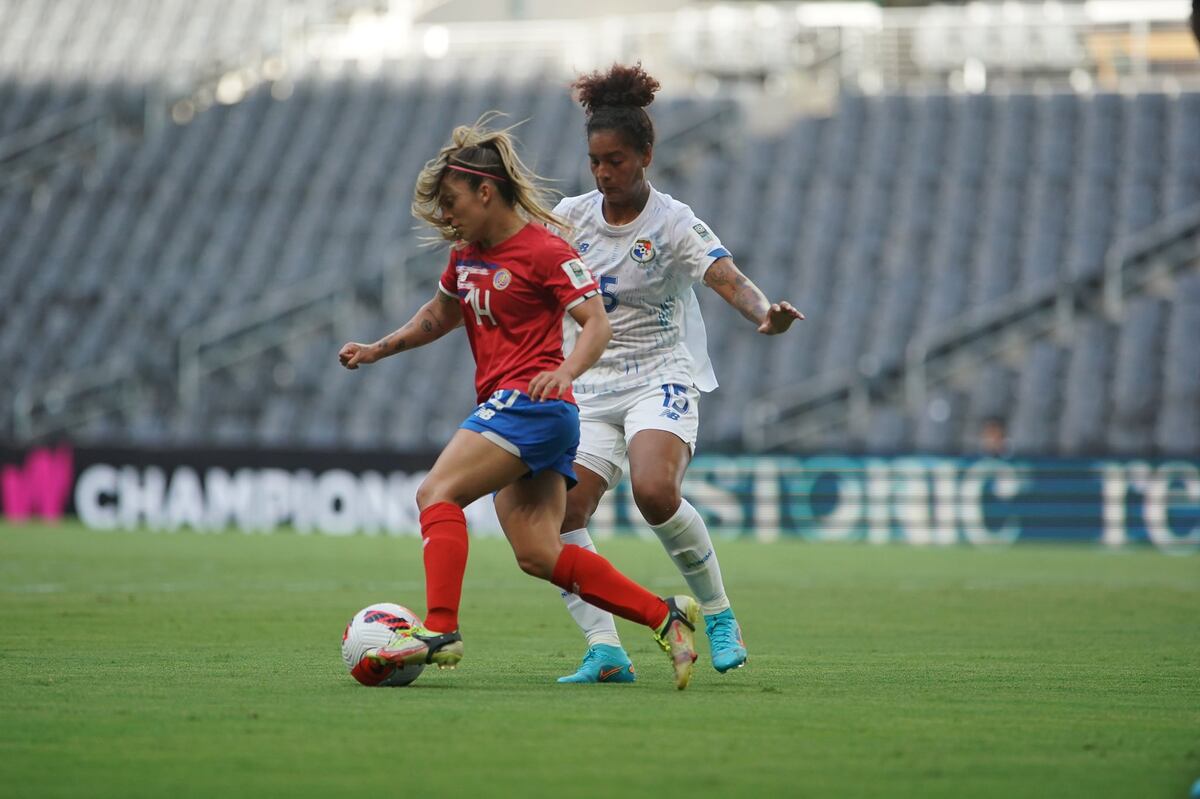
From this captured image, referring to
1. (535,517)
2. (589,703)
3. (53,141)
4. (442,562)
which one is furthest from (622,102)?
(53,141)

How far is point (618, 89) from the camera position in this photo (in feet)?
22.9

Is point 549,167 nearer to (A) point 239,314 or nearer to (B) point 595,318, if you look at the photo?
(A) point 239,314

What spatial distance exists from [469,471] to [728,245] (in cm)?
2070

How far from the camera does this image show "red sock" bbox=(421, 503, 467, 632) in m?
6.20

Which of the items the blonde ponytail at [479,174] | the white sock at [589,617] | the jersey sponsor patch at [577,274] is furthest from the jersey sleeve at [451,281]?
the white sock at [589,617]

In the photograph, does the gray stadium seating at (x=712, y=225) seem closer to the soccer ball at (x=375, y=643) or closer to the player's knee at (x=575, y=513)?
the player's knee at (x=575, y=513)

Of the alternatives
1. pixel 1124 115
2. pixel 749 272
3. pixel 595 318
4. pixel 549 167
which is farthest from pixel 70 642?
pixel 1124 115

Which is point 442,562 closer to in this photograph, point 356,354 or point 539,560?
point 539,560

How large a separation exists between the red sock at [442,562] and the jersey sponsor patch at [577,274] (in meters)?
0.92

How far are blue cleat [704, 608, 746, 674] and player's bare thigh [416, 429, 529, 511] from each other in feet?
4.01

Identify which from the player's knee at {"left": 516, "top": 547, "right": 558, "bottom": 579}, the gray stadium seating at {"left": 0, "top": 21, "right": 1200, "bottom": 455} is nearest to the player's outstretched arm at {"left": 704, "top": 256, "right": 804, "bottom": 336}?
the player's knee at {"left": 516, "top": 547, "right": 558, "bottom": 579}

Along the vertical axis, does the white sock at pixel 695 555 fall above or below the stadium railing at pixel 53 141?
below

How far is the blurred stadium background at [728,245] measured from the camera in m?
22.4

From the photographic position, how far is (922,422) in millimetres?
23547
